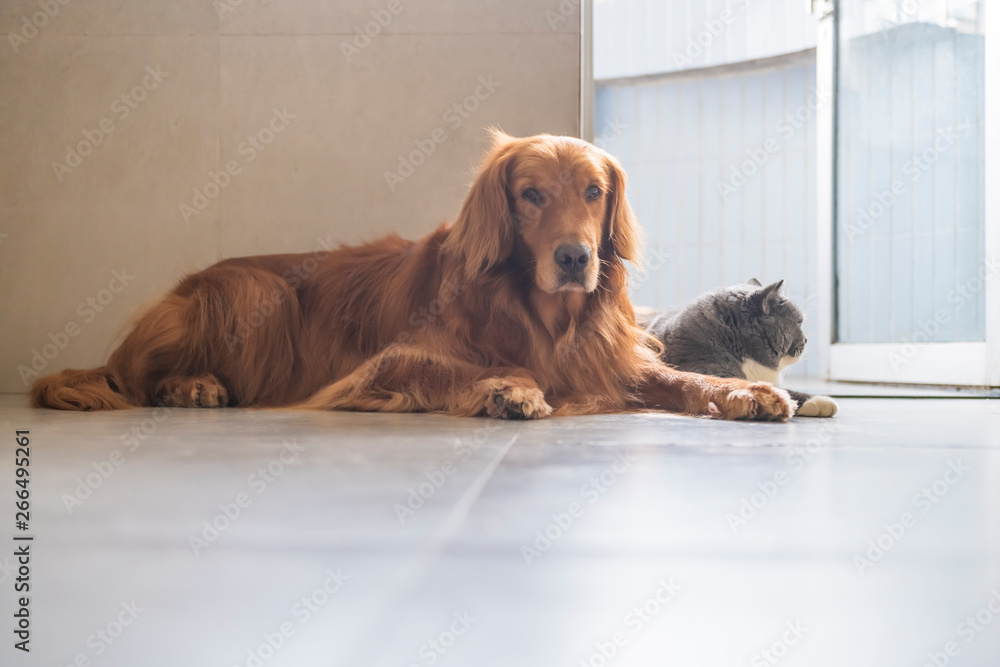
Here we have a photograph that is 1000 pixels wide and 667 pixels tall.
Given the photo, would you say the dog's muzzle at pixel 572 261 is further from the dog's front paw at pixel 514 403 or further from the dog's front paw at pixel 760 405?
the dog's front paw at pixel 760 405

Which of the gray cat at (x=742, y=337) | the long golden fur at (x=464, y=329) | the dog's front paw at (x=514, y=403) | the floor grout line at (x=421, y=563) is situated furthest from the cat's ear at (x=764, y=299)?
the floor grout line at (x=421, y=563)

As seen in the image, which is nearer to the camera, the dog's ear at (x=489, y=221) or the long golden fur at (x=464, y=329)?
the long golden fur at (x=464, y=329)

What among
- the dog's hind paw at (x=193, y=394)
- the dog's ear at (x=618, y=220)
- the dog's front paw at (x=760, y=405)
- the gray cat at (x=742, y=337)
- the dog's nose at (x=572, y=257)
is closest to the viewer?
the dog's front paw at (x=760, y=405)

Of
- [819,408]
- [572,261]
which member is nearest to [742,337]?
[819,408]

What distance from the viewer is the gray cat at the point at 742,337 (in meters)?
2.63

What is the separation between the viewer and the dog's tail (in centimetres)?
233

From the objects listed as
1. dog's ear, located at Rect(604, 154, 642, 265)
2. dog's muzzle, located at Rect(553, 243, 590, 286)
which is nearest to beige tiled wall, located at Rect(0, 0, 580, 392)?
dog's ear, located at Rect(604, 154, 642, 265)

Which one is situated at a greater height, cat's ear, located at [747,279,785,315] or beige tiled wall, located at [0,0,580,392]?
beige tiled wall, located at [0,0,580,392]

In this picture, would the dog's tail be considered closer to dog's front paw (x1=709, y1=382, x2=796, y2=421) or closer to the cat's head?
dog's front paw (x1=709, y1=382, x2=796, y2=421)

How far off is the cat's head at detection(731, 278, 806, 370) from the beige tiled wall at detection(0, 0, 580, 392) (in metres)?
1.09

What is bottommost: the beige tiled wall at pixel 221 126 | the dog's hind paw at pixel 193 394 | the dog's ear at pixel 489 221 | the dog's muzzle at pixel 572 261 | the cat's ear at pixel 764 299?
the dog's hind paw at pixel 193 394

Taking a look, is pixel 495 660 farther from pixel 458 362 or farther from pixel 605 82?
pixel 605 82

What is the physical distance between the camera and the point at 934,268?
12.8 ft

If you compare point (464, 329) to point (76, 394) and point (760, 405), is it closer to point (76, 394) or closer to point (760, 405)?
point (760, 405)
